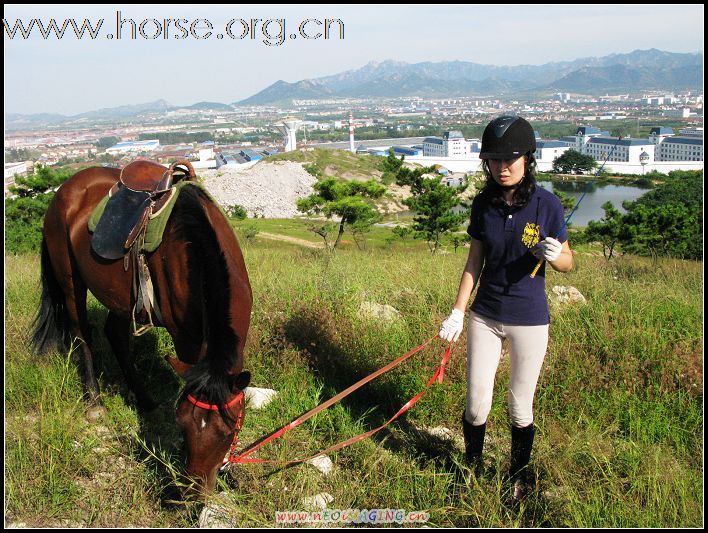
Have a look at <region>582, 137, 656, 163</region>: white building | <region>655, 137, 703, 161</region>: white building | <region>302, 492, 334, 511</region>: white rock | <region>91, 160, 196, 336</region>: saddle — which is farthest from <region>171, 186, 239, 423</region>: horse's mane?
<region>655, 137, 703, 161</region>: white building

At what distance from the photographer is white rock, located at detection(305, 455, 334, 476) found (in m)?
2.57

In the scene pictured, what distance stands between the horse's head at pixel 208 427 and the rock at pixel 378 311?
1.95 metres

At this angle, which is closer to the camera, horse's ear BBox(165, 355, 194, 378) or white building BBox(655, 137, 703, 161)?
horse's ear BBox(165, 355, 194, 378)

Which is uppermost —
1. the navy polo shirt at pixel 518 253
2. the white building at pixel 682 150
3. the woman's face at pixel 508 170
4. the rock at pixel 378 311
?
the white building at pixel 682 150

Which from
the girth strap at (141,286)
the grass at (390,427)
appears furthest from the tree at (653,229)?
the girth strap at (141,286)

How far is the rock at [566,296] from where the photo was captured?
4.11 metres

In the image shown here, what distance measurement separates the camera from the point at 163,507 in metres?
2.38

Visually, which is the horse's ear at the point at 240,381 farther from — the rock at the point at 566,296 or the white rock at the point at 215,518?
the rock at the point at 566,296

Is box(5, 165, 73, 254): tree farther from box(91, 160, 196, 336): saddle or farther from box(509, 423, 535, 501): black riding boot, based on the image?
box(509, 423, 535, 501): black riding boot

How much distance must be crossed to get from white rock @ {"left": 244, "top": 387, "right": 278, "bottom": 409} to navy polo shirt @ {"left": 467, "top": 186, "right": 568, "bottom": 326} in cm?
162

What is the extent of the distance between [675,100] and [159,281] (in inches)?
6323

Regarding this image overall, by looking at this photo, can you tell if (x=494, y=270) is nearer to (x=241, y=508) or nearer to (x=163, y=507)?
(x=241, y=508)

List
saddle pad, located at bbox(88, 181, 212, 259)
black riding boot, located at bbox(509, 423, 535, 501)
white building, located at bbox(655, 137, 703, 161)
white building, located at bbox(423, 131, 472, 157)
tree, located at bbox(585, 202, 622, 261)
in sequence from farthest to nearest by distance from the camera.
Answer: white building, located at bbox(423, 131, 472, 157), white building, located at bbox(655, 137, 703, 161), tree, located at bbox(585, 202, 622, 261), saddle pad, located at bbox(88, 181, 212, 259), black riding boot, located at bbox(509, 423, 535, 501)

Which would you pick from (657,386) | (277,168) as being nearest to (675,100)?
(277,168)
